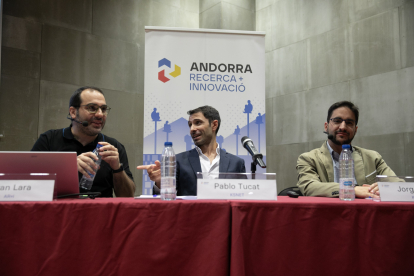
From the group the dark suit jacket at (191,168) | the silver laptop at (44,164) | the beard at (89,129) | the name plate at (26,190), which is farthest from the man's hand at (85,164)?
the dark suit jacket at (191,168)

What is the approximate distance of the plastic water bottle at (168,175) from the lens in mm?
1310

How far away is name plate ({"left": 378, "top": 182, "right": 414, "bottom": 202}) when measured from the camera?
1336mm

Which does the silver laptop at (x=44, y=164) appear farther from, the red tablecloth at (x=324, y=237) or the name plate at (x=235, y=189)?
the red tablecloth at (x=324, y=237)

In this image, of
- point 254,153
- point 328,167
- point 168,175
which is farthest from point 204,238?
point 328,167

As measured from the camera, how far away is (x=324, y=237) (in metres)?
1.19

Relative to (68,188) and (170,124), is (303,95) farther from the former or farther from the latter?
(68,188)

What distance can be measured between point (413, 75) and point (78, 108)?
3.24m

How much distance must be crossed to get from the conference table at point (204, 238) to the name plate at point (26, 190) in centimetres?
6

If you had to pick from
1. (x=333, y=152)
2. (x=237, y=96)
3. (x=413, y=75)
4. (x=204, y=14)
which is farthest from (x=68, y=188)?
(x=204, y=14)

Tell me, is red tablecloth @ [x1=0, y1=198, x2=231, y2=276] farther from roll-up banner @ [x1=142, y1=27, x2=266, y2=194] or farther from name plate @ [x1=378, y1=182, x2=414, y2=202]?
roll-up banner @ [x1=142, y1=27, x2=266, y2=194]

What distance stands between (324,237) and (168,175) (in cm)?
65

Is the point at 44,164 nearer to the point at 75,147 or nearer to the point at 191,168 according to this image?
the point at 75,147

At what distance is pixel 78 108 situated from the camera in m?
2.28

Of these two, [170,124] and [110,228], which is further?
[170,124]
